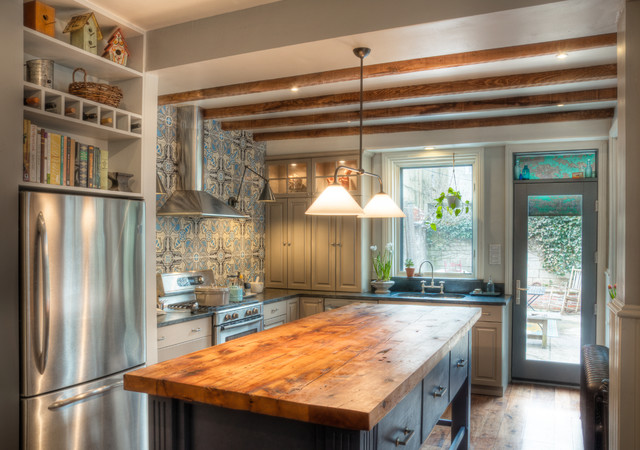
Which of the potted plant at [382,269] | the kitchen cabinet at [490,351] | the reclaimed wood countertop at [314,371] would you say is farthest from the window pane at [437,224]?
the reclaimed wood countertop at [314,371]

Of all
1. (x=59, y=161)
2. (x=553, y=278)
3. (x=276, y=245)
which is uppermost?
(x=59, y=161)

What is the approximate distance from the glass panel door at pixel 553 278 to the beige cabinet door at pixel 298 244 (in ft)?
7.60

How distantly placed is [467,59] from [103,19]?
2230 millimetres

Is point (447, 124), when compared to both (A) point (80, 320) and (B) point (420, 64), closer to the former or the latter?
(B) point (420, 64)

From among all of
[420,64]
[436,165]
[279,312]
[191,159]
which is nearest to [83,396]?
[191,159]

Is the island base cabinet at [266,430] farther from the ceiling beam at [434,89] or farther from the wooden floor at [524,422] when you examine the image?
the ceiling beam at [434,89]

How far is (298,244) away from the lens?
580cm

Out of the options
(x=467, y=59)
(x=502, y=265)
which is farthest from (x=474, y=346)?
(x=467, y=59)

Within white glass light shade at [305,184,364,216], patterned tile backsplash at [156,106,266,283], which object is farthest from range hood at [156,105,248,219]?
white glass light shade at [305,184,364,216]

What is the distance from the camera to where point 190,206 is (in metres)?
4.23

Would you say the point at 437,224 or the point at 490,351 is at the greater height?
the point at 437,224

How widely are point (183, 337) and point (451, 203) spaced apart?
3201 mm

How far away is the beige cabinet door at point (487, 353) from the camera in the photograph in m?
4.77

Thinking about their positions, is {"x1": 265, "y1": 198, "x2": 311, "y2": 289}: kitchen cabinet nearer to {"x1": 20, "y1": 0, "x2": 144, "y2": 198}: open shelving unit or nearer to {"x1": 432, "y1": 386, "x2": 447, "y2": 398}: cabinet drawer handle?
{"x1": 20, "y1": 0, "x2": 144, "y2": 198}: open shelving unit
